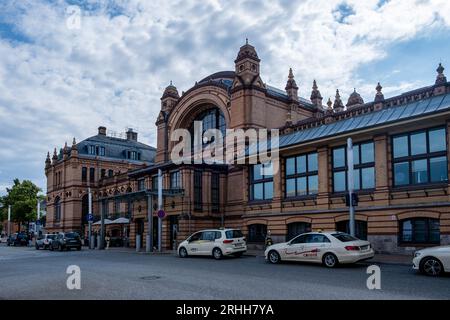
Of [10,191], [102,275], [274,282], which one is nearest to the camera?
[274,282]

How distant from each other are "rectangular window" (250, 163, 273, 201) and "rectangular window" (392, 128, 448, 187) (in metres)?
8.89

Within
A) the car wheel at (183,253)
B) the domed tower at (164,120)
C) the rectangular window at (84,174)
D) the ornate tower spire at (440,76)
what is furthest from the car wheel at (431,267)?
the rectangular window at (84,174)

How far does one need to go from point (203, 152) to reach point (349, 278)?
28.9m

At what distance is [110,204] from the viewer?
54062mm

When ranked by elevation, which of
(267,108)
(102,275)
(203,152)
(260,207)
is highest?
(267,108)

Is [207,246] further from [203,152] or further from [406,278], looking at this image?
[203,152]

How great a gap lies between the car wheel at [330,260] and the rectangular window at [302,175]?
9646 mm

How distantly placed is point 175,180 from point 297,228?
12024mm

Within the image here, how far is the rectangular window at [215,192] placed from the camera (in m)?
35.7

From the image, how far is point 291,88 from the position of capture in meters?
42.8

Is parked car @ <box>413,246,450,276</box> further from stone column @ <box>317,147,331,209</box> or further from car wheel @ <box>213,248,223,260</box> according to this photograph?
stone column @ <box>317,147,331,209</box>

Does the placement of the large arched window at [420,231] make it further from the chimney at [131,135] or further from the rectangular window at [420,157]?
the chimney at [131,135]

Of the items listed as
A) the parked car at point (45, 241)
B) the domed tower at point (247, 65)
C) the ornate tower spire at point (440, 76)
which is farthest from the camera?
the parked car at point (45, 241)
